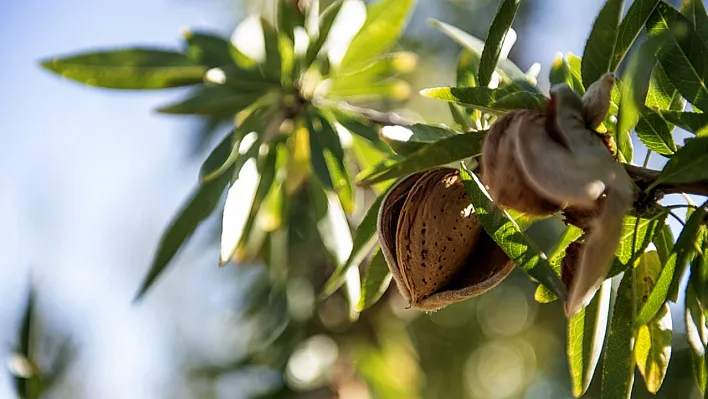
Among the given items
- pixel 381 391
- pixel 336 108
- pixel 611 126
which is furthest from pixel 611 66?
pixel 381 391

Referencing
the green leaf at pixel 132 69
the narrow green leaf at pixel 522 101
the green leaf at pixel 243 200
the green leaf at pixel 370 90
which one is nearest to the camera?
the narrow green leaf at pixel 522 101

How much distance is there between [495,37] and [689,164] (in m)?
0.23

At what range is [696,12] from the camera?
705 millimetres

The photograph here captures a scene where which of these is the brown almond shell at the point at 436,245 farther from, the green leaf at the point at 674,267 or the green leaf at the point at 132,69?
the green leaf at the point at 132,69

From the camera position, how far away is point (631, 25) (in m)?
0.71

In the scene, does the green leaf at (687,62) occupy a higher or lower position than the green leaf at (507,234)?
higher

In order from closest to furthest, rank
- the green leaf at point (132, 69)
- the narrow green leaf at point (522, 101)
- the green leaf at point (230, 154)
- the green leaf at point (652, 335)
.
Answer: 1. the narrow green leaf at point (522, 101)
2. the green leaf at point (652, 335)
3. the green leaf at point (230, 154)
4. the green leaf at point (132, 69)

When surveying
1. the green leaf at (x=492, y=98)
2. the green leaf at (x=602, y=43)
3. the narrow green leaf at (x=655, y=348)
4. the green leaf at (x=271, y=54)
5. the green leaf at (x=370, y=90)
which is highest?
the green leaf at (x=602, y=43)

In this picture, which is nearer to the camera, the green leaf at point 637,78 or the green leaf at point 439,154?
the green leaf at point 637,78

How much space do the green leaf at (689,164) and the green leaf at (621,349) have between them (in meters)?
0.16

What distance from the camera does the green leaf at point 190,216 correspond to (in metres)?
1.07

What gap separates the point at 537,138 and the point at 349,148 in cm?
77

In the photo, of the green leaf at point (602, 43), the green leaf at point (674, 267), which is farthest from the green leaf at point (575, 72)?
the green leaf at point (674, 267)

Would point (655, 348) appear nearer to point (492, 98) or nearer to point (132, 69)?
point (492, 98)
